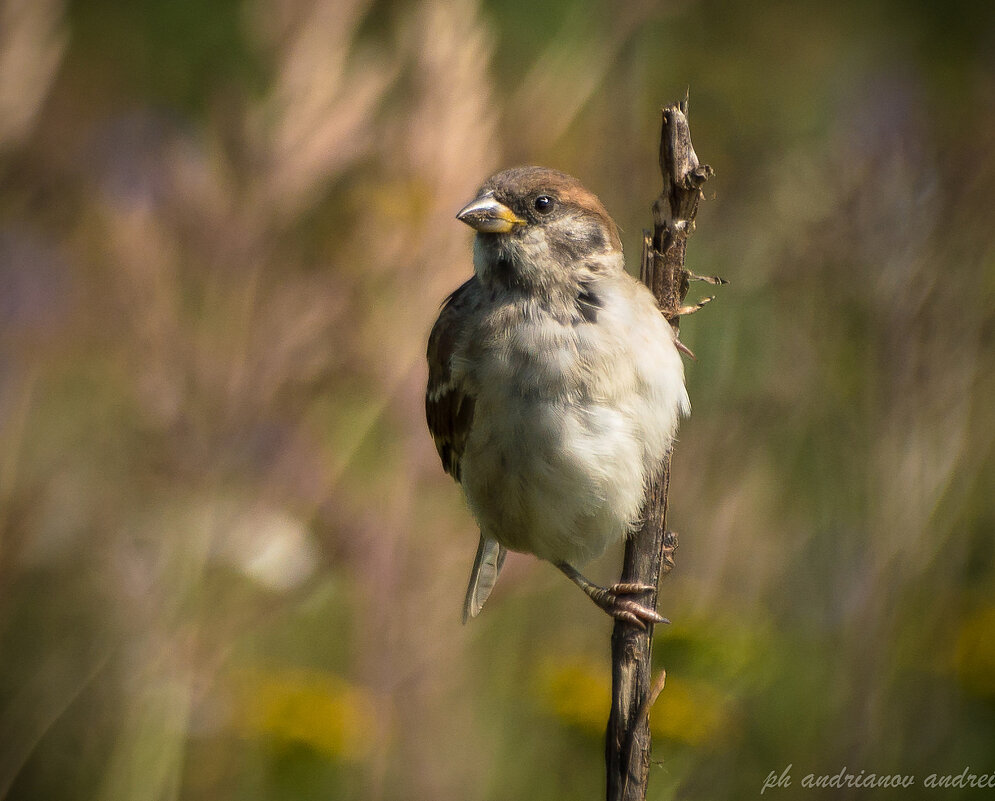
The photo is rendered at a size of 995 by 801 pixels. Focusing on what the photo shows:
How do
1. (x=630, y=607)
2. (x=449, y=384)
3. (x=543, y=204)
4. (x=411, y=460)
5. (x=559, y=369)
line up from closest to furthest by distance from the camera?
(x=630, y=607)
(x=559, y=369)
(x=543, y=204)
(x=449, y=384)
(x=411, y=460)

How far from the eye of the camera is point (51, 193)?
2.55 m

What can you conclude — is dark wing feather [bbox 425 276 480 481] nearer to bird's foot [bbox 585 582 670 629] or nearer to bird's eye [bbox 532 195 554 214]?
bird's eye [bbox 532 195 554 214]

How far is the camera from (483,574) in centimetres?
292

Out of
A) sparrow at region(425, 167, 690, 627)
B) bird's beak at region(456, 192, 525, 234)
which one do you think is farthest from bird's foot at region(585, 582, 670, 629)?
bird's beak at region(456, 192, 525, 234)

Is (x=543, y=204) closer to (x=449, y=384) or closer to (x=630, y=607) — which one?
(x=449, y=384)

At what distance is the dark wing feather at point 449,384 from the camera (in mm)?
2514

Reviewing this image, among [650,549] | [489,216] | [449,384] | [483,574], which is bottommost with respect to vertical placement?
[483,574]

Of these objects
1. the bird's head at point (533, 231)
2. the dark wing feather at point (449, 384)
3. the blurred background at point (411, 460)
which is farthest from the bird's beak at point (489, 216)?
the blurred background at point (411, 460)

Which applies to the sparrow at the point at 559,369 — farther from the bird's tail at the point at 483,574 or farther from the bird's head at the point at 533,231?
the bird's tail at the point at 483,574

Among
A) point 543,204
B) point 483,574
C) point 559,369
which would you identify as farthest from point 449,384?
point 483,574

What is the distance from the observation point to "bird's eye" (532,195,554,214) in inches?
94.4

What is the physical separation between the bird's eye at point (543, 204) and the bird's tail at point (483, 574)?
966 mm

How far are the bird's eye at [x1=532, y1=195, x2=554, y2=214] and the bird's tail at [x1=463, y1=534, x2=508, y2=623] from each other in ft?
3.17

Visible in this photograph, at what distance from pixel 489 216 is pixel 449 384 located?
1.44 ft
